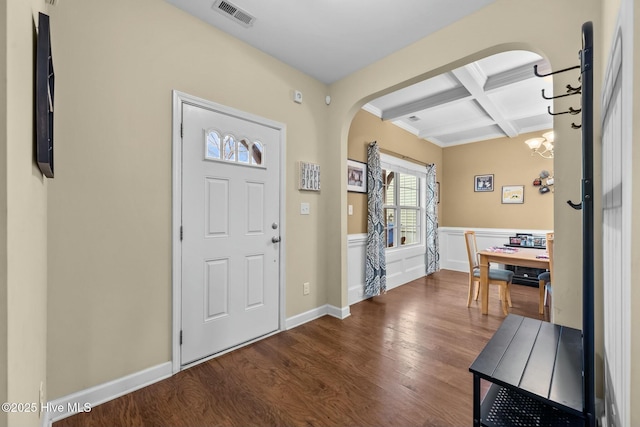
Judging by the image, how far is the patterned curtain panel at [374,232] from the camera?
12.3 feet

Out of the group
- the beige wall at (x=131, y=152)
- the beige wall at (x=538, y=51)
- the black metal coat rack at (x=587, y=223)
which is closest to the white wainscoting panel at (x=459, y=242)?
the beige wall at (x=538, y=51)

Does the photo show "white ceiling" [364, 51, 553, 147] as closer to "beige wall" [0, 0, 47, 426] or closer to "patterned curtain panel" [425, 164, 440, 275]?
"patterned curtain panel" [425, 164, 440, 275]

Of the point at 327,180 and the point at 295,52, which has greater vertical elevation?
the point at 295,52

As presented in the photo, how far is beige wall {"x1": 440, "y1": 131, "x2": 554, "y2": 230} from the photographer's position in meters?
4.84

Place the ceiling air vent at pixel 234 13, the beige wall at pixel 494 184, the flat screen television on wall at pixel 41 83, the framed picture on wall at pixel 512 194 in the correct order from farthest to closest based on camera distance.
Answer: the framed picture on wall at pixel 512 194, the beige wall at pixel 494 184, the ceiling air vent at pixel 234 13, the flat screen television on wall at pixel 41 83

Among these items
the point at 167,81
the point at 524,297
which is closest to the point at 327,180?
the point at 167,81

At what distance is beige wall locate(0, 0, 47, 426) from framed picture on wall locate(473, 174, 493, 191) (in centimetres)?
614

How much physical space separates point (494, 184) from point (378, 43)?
13.5 ft

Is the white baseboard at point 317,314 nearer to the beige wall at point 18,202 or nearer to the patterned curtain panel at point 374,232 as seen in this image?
the patterned curtain panel at point 374,232

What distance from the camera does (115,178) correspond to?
1771mm

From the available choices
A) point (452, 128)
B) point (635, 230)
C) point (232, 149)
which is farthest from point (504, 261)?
point (232, 149)

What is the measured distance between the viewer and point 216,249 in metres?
2.27

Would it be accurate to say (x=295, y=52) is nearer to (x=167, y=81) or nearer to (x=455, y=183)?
(x=167, y=81)

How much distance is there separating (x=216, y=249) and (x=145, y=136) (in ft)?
3.19
